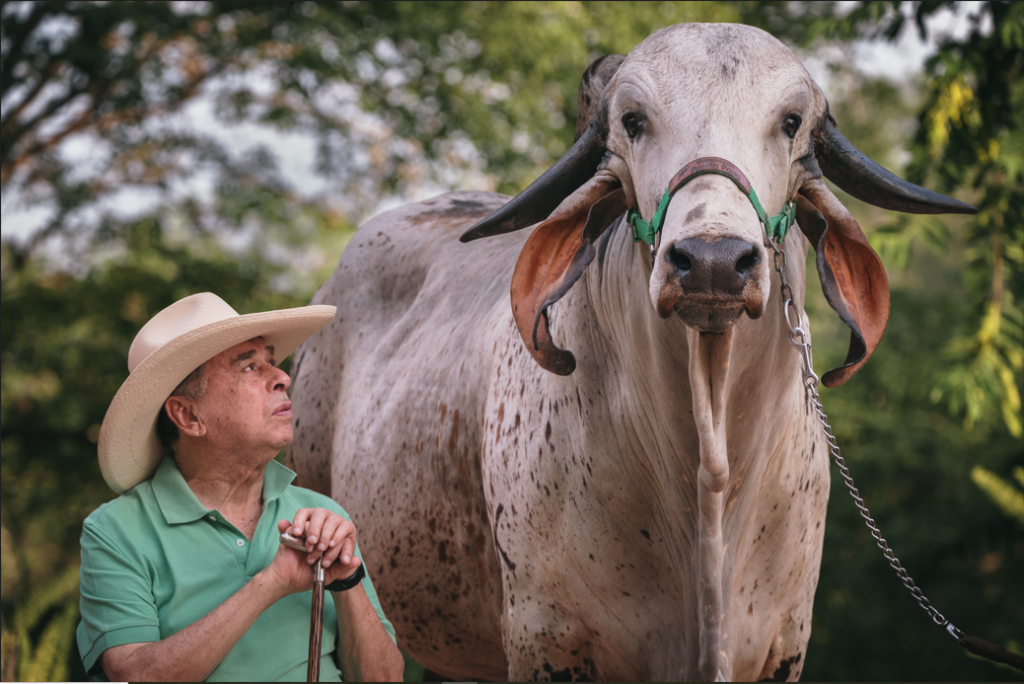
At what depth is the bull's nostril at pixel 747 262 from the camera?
2.10 meters

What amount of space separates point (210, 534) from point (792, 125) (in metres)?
Result: 1.76

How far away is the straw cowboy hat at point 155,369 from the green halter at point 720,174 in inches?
38.8

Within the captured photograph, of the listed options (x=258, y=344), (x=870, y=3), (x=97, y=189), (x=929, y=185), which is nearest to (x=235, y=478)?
(x=258, y=344)

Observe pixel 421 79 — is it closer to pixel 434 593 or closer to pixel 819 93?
pixel 434 593

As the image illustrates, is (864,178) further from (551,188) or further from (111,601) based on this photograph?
(111,601)

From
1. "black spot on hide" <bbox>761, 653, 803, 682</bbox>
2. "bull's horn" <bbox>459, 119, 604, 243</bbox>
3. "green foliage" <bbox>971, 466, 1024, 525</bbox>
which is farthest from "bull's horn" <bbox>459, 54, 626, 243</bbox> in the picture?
"green foliage" <bbox>971, 466, 1024, 525</bbox>

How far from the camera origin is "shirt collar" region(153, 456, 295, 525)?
7.91 feet

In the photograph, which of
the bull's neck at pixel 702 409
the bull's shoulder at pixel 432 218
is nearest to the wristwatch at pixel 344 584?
the bull's neck at pixel 702 409

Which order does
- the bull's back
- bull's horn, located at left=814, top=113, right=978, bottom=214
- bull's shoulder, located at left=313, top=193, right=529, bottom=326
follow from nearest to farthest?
1. bull's horn, located at left=814, top=113, right=978, bottom=214
2. the bull's back
3. bull's shoulder, located at left=313, top=193, right=529, bottom=326

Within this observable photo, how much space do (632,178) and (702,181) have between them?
400 mm

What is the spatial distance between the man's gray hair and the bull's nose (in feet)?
4.13

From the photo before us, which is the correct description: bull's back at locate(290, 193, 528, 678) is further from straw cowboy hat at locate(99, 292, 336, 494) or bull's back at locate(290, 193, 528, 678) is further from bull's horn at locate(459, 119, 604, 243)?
straw cowboy hat at locate(99, 292, 336, 494)

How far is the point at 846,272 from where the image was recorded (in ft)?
8.87

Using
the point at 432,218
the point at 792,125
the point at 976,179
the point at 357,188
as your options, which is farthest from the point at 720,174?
the point at 357,188
